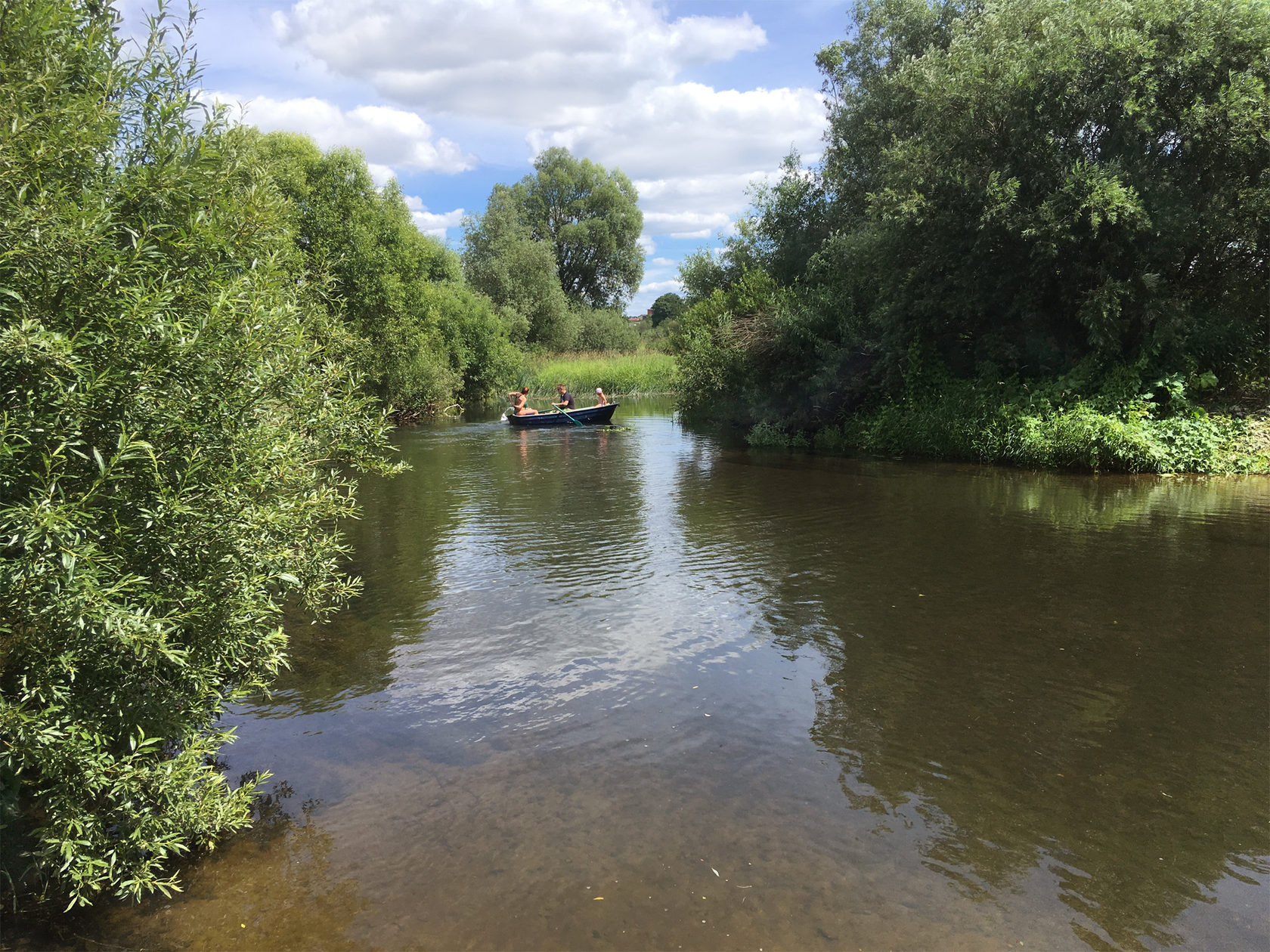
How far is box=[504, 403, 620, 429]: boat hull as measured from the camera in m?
29.9

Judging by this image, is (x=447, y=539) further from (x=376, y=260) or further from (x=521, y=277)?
(x=521, y=277)

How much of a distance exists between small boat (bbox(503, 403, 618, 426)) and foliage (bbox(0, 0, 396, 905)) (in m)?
25.2

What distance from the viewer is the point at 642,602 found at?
30.5ft

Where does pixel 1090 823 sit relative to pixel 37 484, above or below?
below

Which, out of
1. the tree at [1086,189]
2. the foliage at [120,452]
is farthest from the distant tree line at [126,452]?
the tree at [1086,189]

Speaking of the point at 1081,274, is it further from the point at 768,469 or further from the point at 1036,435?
the point at 768,469

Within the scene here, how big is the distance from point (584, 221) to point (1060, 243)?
52687 mm

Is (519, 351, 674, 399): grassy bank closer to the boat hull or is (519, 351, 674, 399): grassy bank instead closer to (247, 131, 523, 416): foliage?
(247, 131, 523, 416): foliage

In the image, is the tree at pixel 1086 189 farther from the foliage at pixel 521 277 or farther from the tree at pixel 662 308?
the tree at pixel 662 308

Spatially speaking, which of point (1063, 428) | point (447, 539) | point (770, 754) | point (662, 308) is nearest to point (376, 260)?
point (447, 539)

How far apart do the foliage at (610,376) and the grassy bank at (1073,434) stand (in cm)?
2942

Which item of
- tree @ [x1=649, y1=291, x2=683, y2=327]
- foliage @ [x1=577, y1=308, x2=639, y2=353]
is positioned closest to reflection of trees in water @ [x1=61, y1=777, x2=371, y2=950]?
foliage @ [x1=577, y1=308, x2=639, y2=353]

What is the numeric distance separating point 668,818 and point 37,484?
3796 mm

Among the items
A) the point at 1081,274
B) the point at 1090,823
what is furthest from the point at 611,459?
the point at 1090,823
